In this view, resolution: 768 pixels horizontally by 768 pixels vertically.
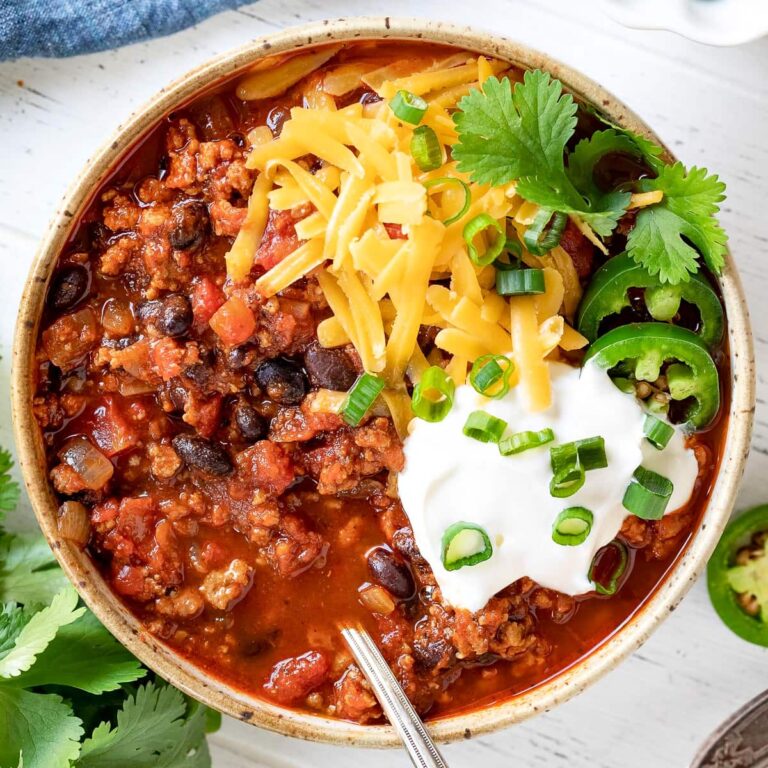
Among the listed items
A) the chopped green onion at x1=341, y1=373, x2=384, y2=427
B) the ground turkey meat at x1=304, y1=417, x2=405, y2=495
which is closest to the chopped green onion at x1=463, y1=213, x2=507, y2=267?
the chopped green onion at x1=341, y1=373, x2=384, y2=427

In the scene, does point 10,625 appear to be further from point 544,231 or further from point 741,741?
point 741,741

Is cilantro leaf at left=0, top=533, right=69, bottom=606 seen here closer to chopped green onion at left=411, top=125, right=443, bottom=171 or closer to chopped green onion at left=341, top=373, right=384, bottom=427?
chopped green onion at left=341, top=373, right=384, bottom=427

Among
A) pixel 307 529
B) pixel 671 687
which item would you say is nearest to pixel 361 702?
pixel 307 529

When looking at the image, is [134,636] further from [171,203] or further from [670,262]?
[670,262]

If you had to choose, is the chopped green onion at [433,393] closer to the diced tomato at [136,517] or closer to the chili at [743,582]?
the diced tomato at [136,517]

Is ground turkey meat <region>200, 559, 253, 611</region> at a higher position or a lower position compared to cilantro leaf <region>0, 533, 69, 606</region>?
higher

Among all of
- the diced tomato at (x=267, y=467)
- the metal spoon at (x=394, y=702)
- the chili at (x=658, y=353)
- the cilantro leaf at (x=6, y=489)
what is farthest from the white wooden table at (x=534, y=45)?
the metal spoon at (x=394, y=702)
